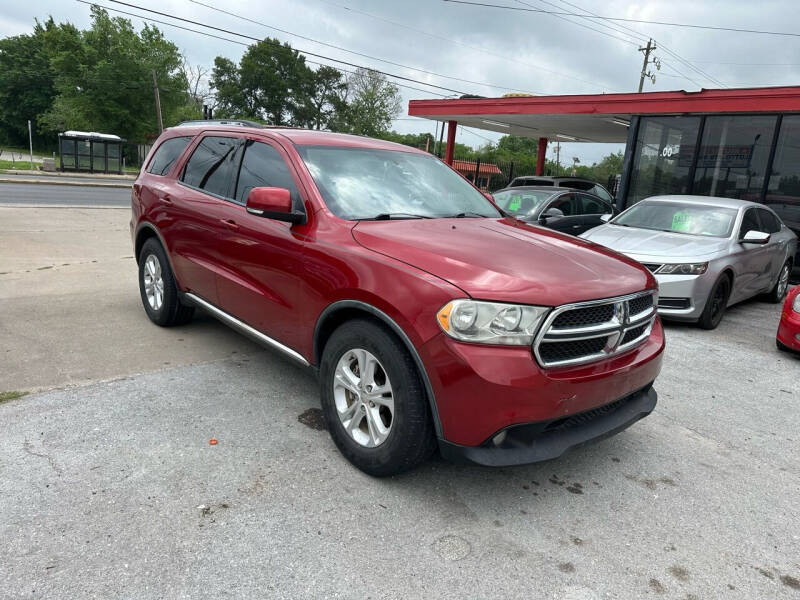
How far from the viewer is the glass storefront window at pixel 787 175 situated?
1130cm

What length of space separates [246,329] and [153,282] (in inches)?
71.5

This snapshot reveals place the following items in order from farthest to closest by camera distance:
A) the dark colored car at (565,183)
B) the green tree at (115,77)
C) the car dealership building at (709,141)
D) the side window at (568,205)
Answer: the green tree at (115,77) → the dark colored car at (565,183) → the car dealership building at (709,141) → the side window at (568,205)

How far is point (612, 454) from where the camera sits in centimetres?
340

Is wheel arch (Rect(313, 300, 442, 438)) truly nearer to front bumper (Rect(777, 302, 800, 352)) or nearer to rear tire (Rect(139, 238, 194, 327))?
rear tire (Rect(139, 238, 194, 327))

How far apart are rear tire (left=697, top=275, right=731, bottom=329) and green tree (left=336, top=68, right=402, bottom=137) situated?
69558 mm

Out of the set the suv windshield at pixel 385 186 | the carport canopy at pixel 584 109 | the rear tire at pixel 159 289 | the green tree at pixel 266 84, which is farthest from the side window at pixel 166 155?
the green tree at pixel 266 84

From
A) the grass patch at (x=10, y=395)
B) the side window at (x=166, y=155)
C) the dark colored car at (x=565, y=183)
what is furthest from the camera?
the dark colored car at (x=565, y=183)

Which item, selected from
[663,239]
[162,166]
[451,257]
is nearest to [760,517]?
[451,257]

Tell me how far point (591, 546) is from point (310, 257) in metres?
2.02

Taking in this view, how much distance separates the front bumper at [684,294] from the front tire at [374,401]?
4.43 metres

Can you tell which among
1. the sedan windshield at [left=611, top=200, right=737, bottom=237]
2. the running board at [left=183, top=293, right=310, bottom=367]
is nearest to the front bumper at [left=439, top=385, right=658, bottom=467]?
the running board at [left=183, top=293, right=310, bottom=367]

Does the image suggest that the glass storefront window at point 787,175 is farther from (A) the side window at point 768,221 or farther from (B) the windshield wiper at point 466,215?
(B) the windshield wiper at point 466,215

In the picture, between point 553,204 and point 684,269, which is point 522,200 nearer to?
point 553,204

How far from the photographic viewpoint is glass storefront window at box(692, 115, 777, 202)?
11.8m
